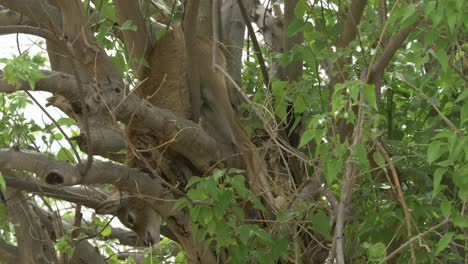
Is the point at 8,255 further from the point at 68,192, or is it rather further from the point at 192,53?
the point at 192,53

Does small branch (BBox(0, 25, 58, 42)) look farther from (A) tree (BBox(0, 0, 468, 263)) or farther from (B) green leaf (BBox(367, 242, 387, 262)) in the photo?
(B) green leaf (BBox(367, 242, 387, 262))

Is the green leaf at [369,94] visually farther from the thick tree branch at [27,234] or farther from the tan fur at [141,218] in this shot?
the thick tree branch at [27,234]

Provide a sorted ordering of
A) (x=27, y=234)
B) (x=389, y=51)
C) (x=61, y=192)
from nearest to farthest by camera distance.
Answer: (x=389, y=51) < (x=61, y=192) < (x=27, y=234)

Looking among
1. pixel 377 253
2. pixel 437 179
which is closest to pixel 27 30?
pixel 377 253

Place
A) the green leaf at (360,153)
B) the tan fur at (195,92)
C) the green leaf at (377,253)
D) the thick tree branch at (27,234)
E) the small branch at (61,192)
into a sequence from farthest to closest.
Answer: the thick tree branch at (27,234)
the small branch at (61,192)
the tan fur at (195,92)
the green leaf at (377,253)
the green leaf at (360,153)

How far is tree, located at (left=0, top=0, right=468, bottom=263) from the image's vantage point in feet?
11.7

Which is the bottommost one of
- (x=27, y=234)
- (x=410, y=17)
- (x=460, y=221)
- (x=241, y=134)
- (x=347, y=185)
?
(x=460, y=221)

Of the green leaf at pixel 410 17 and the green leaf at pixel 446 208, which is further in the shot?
the green leaf at pixel 446 208

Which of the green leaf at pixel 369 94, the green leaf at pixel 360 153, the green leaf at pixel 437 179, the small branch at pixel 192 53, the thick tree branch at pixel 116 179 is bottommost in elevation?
the green leaf at pixel 437 179

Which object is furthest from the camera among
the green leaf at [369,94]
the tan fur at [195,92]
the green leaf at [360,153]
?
the tan fur at [195,92]

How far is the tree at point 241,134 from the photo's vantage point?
3.57m

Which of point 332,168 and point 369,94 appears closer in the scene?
point 369,94

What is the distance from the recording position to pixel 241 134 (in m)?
4.57

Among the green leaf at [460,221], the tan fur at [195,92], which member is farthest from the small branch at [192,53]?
the green leaf at [460,221]
